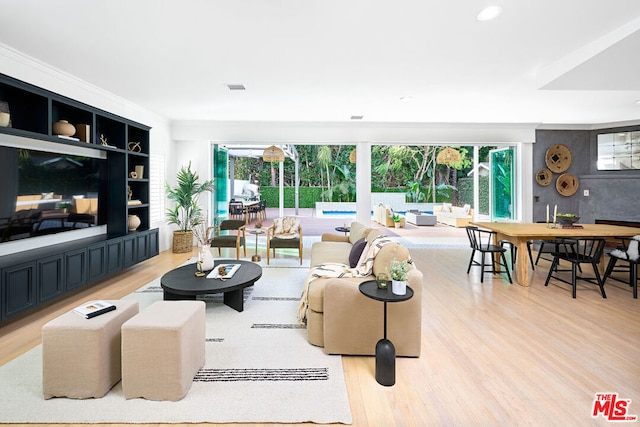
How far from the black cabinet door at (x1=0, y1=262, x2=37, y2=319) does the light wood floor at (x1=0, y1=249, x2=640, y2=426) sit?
0.23 meters

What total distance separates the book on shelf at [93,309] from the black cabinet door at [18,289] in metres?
1.37

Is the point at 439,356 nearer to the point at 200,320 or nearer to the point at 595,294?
the point at 200,320

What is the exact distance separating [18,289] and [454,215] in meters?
10.8

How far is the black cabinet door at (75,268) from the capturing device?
3676 mm

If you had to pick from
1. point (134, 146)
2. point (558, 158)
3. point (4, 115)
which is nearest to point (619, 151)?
point (558, 158)

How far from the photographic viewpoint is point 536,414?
1.95m

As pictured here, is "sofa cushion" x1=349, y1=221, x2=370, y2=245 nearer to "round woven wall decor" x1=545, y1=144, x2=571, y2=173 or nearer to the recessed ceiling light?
the recessed ceiling light

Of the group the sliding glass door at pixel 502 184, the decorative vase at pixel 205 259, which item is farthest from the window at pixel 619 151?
the decorative vase at pixel 205 259

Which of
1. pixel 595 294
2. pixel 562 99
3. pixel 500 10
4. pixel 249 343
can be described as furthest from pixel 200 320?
pixel 562 99

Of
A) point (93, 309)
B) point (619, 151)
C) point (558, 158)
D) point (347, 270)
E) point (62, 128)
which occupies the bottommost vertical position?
point (93, 309)

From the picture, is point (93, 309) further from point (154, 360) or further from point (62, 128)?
point (62, 128)

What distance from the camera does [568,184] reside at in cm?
714

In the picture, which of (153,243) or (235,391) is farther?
(153,243)

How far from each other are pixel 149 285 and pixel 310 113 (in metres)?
4.09
